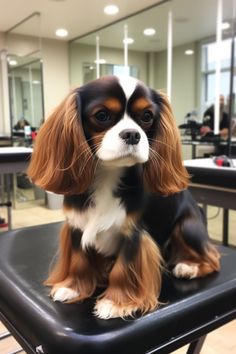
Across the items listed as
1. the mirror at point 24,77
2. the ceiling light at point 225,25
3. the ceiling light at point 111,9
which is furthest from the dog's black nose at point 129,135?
the mirror at point 24,77

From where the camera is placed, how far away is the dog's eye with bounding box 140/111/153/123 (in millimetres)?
545

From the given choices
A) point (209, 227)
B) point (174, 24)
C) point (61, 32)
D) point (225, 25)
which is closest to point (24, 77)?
point (61, 32)

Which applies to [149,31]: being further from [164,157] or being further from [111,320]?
[111,320]

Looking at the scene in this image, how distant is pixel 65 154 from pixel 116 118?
0.31ft

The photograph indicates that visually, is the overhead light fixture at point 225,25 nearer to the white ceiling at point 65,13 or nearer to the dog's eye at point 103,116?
the white ceiling at point 65,13


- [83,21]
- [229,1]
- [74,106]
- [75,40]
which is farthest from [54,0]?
[74,106]

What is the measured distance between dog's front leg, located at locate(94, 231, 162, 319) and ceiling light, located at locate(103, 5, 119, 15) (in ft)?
11.8

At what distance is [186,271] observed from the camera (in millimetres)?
681

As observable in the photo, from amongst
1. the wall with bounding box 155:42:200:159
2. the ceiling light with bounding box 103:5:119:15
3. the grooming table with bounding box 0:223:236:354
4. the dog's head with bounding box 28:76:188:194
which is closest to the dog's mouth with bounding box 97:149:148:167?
the dog's head with bounding box 28:76:188:194

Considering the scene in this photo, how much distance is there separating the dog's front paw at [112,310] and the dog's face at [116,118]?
22cm

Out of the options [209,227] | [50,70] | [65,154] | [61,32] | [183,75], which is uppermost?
[61,32]

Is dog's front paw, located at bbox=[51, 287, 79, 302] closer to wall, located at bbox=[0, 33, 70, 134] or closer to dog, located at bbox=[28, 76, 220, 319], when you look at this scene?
dog, located at bbox=[28, 76, 220, 319]

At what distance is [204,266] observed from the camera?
0.70 m

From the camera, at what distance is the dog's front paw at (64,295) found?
0.60 meters
